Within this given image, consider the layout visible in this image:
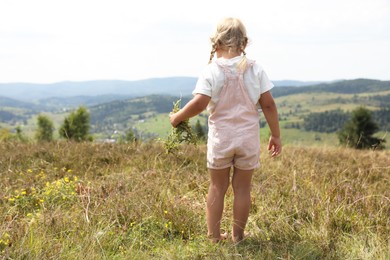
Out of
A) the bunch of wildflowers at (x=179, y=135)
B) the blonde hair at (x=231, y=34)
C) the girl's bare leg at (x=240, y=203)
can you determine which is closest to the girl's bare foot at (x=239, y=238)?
the girl's bare leg at (x=240, y=203)

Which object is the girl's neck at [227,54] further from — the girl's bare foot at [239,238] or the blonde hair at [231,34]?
the girl's bare foot at [239,238]

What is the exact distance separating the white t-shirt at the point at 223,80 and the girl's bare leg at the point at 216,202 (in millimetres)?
711

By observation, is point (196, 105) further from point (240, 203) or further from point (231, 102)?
point (240, 203)

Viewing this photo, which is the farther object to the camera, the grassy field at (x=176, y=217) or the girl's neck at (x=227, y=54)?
the girl's neck at (x=227, y=54)

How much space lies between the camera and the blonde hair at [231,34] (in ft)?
11.0

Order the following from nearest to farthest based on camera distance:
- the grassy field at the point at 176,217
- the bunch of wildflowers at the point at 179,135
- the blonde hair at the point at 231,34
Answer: the grassy field at the point at 176,217 < the blonde hair at the point at 231,34 < the bunch of wildflowers at the point at 179,135

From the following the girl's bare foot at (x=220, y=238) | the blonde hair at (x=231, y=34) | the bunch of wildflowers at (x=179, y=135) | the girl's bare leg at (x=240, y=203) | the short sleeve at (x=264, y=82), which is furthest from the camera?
the bunch of wildflowers at (x=179, y=135)

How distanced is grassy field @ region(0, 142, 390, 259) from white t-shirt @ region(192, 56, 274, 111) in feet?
4.49

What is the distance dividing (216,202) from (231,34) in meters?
1.66

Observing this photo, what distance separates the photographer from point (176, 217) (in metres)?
3.89

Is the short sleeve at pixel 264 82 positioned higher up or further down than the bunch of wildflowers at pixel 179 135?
higher up

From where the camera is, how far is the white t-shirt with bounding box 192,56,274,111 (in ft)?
11.1

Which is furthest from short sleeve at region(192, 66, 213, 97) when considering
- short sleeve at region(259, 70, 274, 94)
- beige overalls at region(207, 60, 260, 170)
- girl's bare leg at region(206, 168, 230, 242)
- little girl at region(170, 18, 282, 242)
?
girl's bare leg at region(206, 168, 230, 242)

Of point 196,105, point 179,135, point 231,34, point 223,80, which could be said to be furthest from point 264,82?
point 179,135
